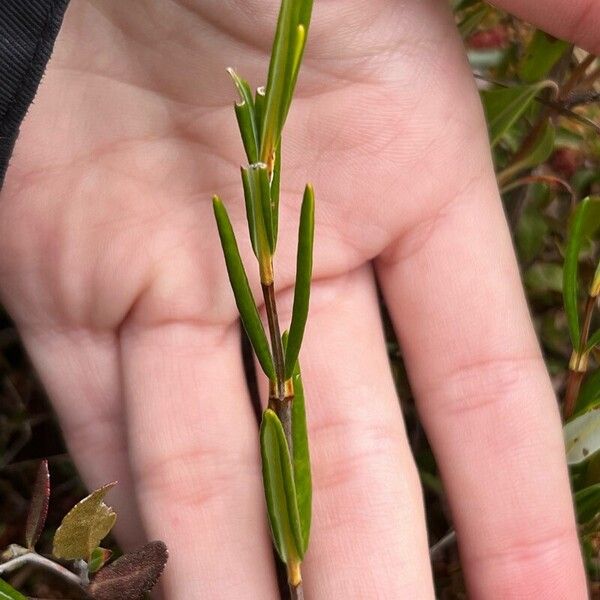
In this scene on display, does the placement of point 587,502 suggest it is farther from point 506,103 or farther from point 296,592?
point 506,103

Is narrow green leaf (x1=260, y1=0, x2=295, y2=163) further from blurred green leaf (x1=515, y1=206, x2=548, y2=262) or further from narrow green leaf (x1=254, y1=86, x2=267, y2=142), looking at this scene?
blurred green leaf (x1=515, y1=206, x2=548, y2=262)

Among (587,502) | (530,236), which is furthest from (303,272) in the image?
(530,236)

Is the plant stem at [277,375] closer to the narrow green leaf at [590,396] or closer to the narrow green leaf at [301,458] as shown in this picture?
the narrow green leaf at [301,458]

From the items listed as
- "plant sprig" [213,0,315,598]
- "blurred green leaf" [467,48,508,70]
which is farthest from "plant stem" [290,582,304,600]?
"blurred green leaf" [467,48,508,70]

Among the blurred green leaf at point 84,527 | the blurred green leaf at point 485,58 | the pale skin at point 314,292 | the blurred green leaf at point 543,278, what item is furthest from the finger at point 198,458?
the blurred green leaf at point 485,58

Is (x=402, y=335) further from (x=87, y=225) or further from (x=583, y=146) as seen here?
(x=583, y=146)

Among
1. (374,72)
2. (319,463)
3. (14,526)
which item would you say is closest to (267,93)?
(374,72)
